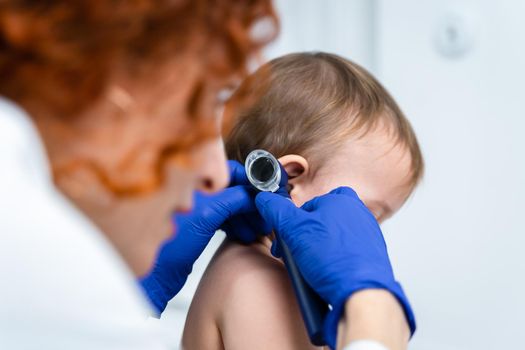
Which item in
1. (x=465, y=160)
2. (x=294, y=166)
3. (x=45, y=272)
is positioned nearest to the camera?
(x=45, y=272)

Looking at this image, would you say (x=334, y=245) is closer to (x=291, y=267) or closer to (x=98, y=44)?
(x=291, y=267)

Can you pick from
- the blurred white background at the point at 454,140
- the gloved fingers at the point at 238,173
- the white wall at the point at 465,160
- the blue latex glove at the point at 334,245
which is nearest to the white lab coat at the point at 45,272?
the blue latex glove at the point at 334,245

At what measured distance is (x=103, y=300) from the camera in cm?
52

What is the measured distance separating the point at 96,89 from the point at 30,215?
0.12 meters

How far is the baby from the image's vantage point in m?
1.03

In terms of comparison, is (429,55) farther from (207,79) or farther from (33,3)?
(33,3)

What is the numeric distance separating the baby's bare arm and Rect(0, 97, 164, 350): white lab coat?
432 millimetres

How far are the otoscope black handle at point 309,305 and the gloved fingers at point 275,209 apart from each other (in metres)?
0.04

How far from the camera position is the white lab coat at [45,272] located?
50 cm

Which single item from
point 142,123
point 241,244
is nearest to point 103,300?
point 142,123

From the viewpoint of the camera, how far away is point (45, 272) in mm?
500

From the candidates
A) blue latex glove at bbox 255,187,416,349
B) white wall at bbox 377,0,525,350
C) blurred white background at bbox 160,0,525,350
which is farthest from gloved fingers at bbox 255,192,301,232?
white wall at bbox 377,0,525,350

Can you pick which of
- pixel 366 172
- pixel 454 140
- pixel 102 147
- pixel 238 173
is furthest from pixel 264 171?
pixel 454 140

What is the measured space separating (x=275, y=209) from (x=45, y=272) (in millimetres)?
501
